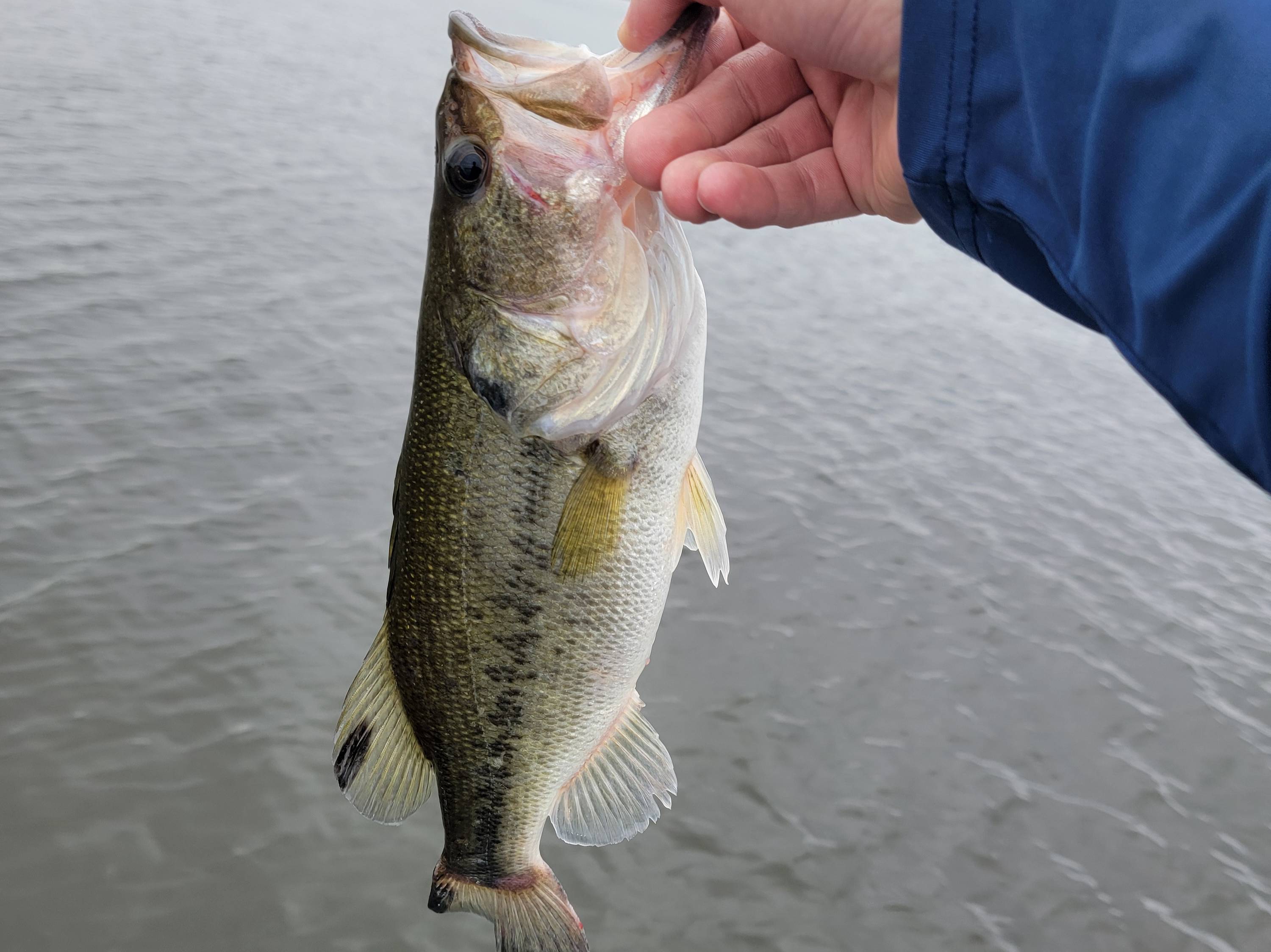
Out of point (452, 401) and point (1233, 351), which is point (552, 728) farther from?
point (1233, 351)

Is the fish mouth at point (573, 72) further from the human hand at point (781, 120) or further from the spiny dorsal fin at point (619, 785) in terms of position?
the spiny dorsal fin at point (619, 785)

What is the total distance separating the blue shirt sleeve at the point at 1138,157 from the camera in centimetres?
100

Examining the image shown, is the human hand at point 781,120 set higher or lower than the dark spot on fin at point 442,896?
higher

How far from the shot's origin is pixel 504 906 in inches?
87.0

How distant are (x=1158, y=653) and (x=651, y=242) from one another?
23.4 feet

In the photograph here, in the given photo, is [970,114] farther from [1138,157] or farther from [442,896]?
[442,896]

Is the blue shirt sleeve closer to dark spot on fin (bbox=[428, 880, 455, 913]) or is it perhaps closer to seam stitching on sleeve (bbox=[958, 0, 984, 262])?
seam stitching on sleeve (bbox=[958, 0, 984, 262])

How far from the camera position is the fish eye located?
1789mm

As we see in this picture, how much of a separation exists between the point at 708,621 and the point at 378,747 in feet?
15.6

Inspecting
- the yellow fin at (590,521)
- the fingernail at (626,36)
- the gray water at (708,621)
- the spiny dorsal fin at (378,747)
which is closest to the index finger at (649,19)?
the fingernail at (626,36)

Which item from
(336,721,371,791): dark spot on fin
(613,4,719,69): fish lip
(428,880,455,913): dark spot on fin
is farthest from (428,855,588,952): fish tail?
(613,4,719,69): fish lip

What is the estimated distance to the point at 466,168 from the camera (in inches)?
70.7

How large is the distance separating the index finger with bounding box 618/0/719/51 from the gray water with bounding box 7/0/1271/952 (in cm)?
404

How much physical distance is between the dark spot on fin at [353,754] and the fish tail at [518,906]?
0.31 m
